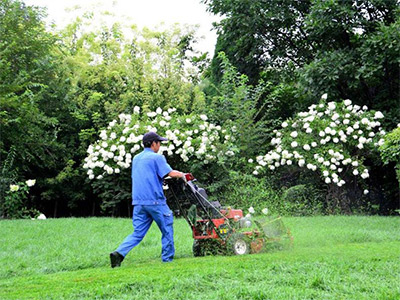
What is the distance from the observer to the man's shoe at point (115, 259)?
259 inches

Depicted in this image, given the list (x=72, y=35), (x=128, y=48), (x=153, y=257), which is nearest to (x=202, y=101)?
(x=153, y=257)

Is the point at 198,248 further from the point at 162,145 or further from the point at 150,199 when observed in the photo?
the point at 162,145

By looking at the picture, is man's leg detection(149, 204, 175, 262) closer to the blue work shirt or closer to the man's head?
the blue work shirt

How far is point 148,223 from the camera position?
691 centimetres

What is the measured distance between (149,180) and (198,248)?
1431 mm

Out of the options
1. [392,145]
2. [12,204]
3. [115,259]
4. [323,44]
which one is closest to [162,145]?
[12,204]

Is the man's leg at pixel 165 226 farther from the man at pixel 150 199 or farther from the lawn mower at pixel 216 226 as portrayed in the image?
the lawn mower at pixel 216 226

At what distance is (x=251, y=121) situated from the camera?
15.3 meters

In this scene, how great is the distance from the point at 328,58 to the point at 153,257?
9.35 m

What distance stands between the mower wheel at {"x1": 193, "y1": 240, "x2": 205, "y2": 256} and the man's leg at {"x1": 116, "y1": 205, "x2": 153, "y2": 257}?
3.21 feet

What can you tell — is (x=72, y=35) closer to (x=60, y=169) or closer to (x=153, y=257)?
(x=60, y=169)

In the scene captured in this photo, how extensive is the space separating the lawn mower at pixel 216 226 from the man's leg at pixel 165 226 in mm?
527

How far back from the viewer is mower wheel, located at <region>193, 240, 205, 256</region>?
761cm

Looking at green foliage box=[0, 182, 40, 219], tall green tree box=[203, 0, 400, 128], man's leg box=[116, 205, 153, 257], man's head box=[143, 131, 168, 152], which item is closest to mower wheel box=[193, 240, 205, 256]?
man's leg box=[116, 205, 153, 257]
